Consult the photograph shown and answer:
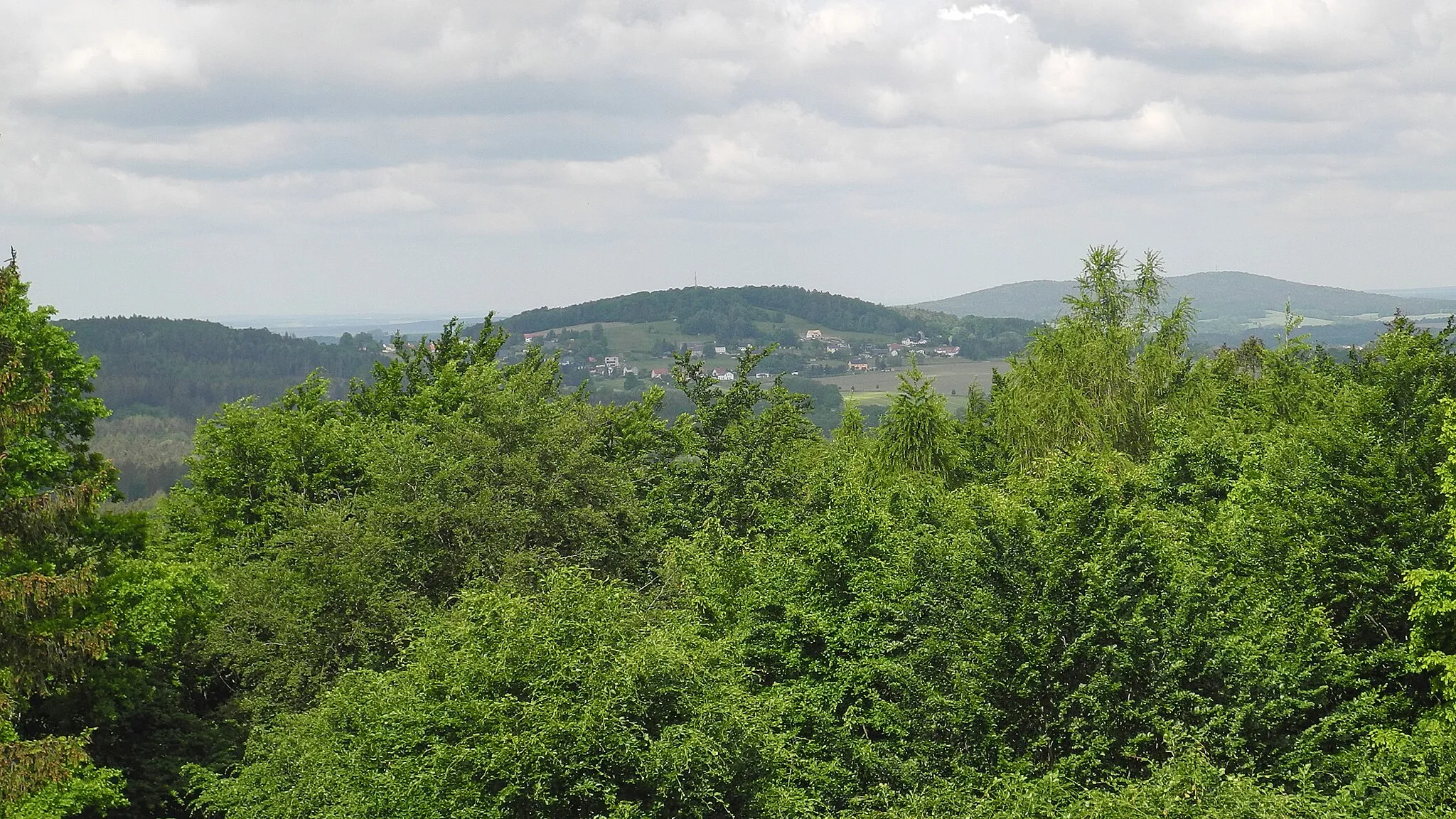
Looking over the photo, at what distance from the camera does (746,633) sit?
23656 mm

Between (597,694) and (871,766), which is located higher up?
(597,694)

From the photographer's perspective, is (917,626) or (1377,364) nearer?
(917,626)

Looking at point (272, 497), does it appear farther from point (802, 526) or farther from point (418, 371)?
point (802, 526)

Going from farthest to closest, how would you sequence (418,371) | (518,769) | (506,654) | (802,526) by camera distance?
(418,371) → (802,526) → (506,654) → (518,769)

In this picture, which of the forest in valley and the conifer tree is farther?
the conifer tree

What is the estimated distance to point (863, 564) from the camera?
23.8 metres

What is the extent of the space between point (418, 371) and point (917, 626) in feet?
120

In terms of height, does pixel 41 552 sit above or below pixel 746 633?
above

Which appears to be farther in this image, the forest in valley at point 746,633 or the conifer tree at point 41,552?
the conifer tree at point 41,552

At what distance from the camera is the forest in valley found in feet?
58.5

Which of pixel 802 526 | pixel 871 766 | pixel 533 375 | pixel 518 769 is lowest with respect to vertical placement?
pixel 871 766

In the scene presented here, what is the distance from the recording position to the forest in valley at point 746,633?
1783 centimetres

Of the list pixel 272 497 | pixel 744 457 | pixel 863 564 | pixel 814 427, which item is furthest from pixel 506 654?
pixel 814 427

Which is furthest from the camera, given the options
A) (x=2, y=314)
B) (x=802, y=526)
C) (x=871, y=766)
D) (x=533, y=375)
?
(x=533, y=375)
